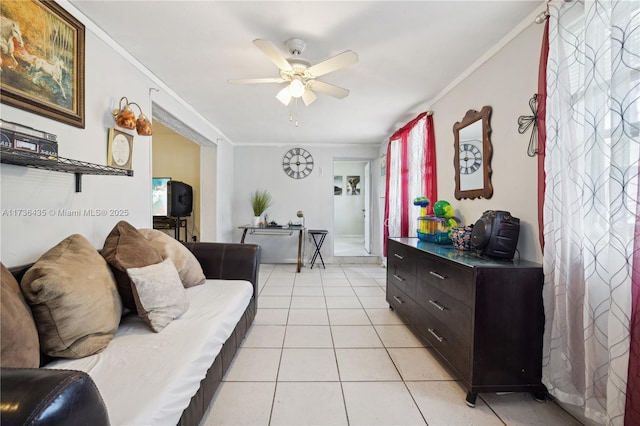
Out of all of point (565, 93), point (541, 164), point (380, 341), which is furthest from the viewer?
point (380, 341)

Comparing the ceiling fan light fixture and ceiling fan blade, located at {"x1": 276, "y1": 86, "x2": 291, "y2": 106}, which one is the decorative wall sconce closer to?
ceiling fan blade, located at {"x1": 276, "y1": 86, "x2": 291, "y2": 106}

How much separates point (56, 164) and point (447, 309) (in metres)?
2.37

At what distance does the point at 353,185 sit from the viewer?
776cm

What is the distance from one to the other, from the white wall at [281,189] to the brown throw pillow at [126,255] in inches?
133

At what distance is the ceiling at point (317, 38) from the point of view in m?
1.58

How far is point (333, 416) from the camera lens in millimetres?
1376

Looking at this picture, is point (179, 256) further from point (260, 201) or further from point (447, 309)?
point (260, 201)

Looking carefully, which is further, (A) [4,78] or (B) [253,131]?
(B) [253,131]

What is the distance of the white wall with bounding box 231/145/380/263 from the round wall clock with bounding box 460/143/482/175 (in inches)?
111

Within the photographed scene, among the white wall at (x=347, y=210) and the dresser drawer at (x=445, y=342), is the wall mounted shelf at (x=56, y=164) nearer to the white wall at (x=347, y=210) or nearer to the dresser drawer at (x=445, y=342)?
the dresser drawer at (x=445, y=342)

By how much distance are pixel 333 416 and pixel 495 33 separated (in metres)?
2.61

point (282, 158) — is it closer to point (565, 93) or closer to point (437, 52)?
point (437, 52)

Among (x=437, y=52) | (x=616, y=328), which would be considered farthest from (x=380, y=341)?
(x=437, y=52)

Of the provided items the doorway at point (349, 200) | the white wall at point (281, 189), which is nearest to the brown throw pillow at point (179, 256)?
the white wall at point (281, 189)
